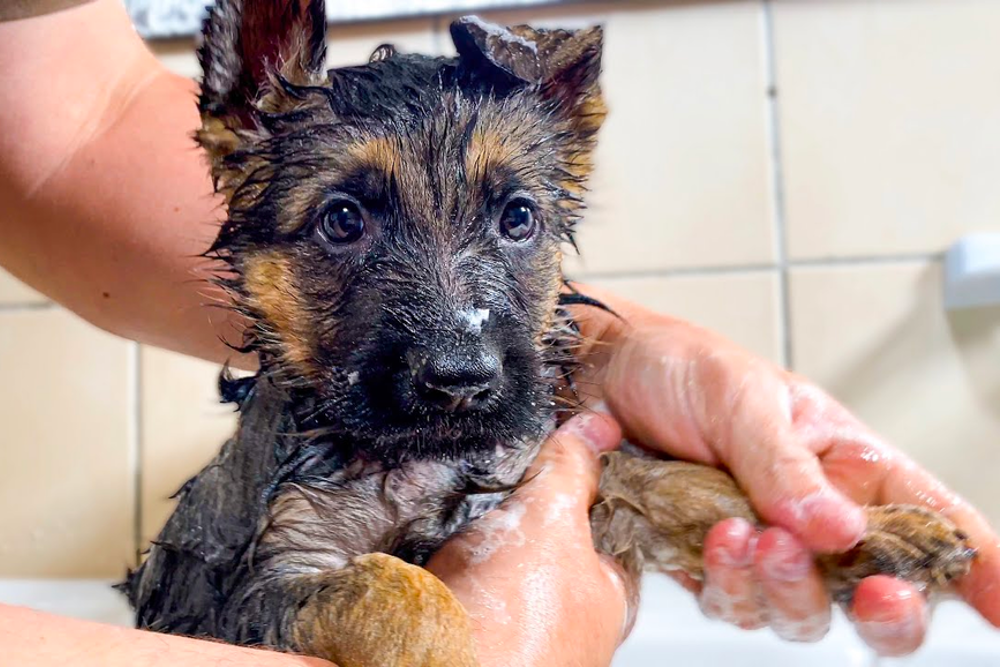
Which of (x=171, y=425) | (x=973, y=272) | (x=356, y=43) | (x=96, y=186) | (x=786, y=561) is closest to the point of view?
(x=786, y=561)

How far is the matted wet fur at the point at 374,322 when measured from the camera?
1117 millimetres

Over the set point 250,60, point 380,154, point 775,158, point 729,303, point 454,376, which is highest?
point 775,158

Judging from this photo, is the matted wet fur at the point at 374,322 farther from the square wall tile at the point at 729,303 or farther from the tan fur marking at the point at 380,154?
the square wall tile at the point at 729,303

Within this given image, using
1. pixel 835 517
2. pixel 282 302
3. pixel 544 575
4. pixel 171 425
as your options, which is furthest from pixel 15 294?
pixel 835 517

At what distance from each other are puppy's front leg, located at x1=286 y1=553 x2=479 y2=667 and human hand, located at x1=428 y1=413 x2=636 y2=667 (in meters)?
0.14

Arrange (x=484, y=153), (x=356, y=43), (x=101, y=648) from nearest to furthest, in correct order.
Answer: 1. (x=101, y=648)
2. (x=484, y=153)
3. (x=356, y=43)

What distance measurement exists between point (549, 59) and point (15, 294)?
2.11m

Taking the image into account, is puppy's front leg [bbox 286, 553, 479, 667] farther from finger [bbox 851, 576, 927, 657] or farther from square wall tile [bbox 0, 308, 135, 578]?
square wall tile [bbox 0, 308, 135, 578]

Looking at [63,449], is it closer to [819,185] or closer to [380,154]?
[380,154]

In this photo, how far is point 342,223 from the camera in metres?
1.22

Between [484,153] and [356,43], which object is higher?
[356,43]

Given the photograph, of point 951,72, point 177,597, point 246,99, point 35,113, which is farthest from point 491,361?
point 951,72

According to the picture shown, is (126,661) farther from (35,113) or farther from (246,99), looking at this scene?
(35,113)

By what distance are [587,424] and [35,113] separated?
1.12 metres
